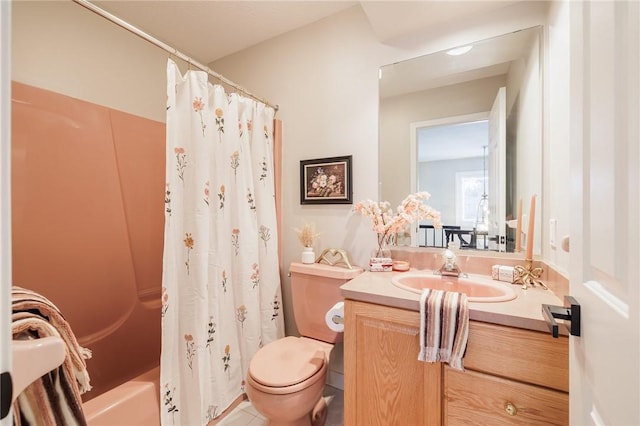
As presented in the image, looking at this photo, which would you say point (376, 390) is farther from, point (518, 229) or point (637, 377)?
point (518, 229)

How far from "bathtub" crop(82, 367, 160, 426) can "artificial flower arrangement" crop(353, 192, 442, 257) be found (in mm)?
1336

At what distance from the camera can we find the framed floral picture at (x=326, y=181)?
172 centimetres

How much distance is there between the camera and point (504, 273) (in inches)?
48.4

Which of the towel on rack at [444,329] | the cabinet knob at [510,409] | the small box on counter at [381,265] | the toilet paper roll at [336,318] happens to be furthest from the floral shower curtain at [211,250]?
the cabinet knob at [510,409]

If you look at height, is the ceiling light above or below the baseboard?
above

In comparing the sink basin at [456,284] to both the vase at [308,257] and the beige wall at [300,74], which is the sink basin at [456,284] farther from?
the vase at [308,257]

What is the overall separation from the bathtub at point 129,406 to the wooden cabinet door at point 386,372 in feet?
2.99

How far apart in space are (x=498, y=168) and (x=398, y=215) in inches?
22.5

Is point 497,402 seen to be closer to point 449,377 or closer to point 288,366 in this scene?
point 449,377

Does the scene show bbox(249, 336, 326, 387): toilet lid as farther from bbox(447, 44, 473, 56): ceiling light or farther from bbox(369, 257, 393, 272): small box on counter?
bbox(447, 44, 473, 56): ceiling light

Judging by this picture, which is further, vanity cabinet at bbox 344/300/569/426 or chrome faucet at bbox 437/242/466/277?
chrome faucet at bbox 437/242/466/277

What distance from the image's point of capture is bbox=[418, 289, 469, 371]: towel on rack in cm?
91

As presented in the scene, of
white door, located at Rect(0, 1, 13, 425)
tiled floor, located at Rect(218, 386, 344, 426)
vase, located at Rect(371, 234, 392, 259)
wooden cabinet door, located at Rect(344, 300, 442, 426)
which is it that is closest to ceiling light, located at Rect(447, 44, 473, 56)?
vase, located at Rect(371, 234, 392, 259)

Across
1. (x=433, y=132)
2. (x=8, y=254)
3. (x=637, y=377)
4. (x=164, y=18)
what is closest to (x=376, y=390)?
(x=637, y=377)
